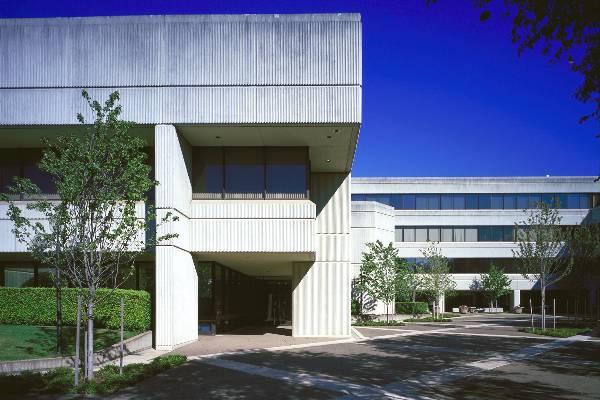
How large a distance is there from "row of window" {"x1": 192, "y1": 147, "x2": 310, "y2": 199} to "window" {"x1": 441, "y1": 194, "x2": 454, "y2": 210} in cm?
4290

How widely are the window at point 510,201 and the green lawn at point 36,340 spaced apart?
5152 centimetres

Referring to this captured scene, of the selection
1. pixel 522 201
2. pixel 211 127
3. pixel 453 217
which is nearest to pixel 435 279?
pixel 453 217

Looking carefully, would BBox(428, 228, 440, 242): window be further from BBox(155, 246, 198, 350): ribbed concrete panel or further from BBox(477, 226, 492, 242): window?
BBox(155, 246, 198, 350): ribbed concrete panel

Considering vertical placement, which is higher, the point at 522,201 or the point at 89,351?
the point at 522,201

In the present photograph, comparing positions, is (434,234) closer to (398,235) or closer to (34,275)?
(398,235)

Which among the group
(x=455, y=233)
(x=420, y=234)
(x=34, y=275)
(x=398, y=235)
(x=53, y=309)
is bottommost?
(x=53, y=309)

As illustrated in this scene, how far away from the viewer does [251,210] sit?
22359 millimetres

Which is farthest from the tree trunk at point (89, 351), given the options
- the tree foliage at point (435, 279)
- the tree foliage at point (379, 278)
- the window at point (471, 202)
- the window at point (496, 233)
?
the window at point (496, 233)

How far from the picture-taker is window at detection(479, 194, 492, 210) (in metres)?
63.6

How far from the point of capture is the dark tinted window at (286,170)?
23.2 meters

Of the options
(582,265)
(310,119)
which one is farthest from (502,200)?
(310,119)

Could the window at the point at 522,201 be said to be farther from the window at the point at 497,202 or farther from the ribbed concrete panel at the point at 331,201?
the ribbed concrete panel at the point at 331,201

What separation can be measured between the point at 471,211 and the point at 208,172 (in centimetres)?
4541

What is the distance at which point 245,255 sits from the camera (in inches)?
918
